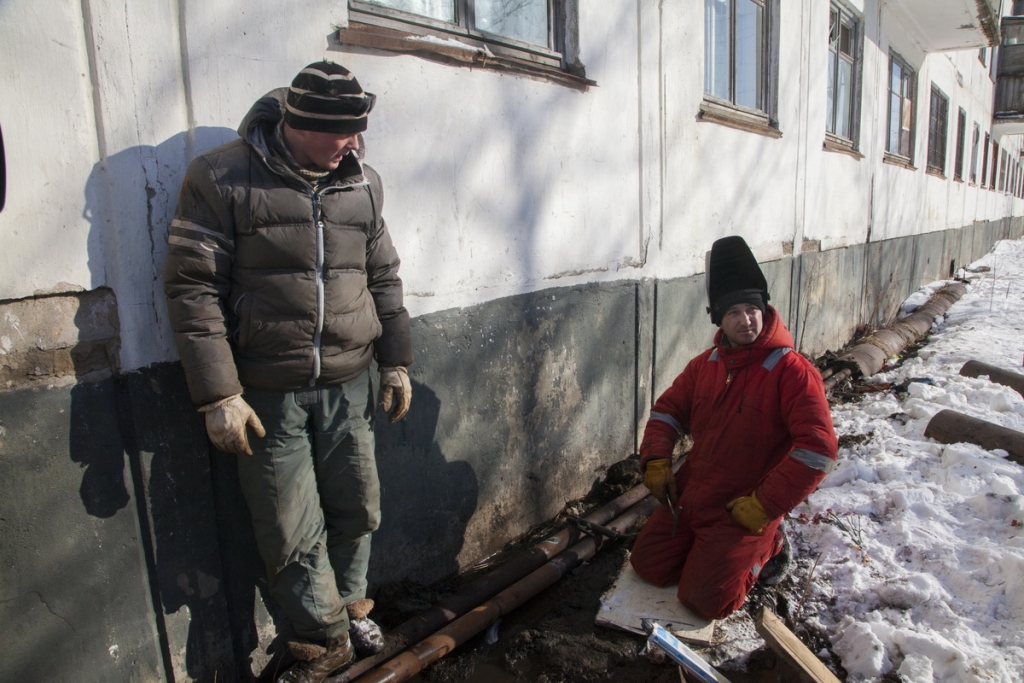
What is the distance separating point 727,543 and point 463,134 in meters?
2.11

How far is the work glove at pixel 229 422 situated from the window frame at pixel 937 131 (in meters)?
12.5

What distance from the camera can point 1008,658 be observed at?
242 cm

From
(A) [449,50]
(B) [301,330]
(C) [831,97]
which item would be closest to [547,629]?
(B) [301,330]

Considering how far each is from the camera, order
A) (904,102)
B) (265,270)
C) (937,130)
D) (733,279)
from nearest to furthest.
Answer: (265,270)
(733,279)
(904,102)
(937,130)

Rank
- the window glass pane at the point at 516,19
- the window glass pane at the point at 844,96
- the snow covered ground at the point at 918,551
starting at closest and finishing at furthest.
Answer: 1. the snow covered ground at the point at 918,551
2. the window glass pane at the point at 516,19
3. the window glass pane at the point at 844,96

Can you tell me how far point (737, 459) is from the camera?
9.22 ft

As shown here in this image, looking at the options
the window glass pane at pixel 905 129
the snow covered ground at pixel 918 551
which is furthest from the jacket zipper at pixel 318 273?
the window glass pane at pixel 905 129

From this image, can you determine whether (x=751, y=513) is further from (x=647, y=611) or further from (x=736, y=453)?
(x=647, y=611)

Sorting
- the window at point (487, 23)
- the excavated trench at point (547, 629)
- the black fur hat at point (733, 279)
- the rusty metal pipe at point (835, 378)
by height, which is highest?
the window at point (487, 23)

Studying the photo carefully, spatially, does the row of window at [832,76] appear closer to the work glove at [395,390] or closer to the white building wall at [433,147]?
the white building wall at [433,147]

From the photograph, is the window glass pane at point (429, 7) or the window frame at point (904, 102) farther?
the window frame at point (904, 102)

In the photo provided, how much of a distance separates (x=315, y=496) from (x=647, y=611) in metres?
1.50

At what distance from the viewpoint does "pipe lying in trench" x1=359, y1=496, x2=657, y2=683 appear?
7.77 feet

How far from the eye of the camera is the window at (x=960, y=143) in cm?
1425
